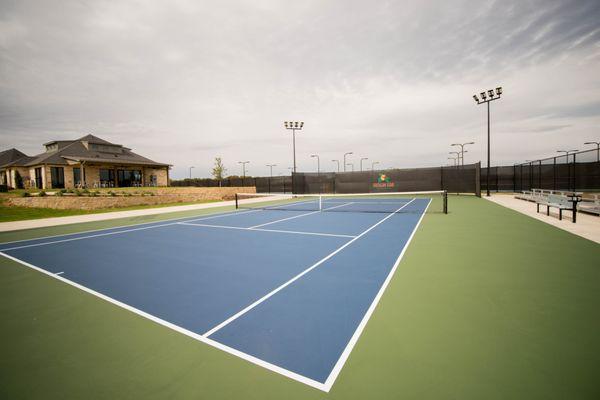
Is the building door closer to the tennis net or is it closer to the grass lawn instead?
the tennis net

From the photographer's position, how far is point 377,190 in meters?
32.8

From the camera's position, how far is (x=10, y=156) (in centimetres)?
4622

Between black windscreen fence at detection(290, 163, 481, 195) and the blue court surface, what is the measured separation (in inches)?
913

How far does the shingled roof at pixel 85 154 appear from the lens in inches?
1252

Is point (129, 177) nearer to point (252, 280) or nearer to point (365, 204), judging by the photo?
point (365, 204)

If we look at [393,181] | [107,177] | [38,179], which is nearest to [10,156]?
[38,179]

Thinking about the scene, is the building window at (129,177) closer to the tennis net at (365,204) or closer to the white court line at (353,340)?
the tennis net at (365,204)

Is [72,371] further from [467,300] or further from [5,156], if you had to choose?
[5,156]

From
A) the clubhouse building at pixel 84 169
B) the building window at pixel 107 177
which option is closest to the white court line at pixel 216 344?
the clubhouse building at pixel 84 169

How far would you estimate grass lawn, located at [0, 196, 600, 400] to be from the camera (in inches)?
94.3

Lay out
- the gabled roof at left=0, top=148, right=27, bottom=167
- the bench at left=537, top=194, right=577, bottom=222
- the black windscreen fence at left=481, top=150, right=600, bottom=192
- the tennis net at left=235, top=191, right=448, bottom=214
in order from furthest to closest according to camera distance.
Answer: the gabled roof at left=0, top=148, right=27, bottom=167 < the black windscreen fence at left=481, top=150, right=600, bottom=192 < the tennis net at left=235, top=191, right=448, bottom=214 < the bench at left=537, top=194, right=577, bottom=222

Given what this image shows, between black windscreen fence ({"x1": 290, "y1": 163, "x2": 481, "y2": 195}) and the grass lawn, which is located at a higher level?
black windscreen fence ({"x1": 290, "y1": 163, "x2": 481, "y2": 195})

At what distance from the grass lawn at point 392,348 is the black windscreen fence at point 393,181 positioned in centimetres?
2447

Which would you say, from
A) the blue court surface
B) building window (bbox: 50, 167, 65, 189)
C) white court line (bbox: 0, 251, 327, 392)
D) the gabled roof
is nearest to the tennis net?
the blue court surface
